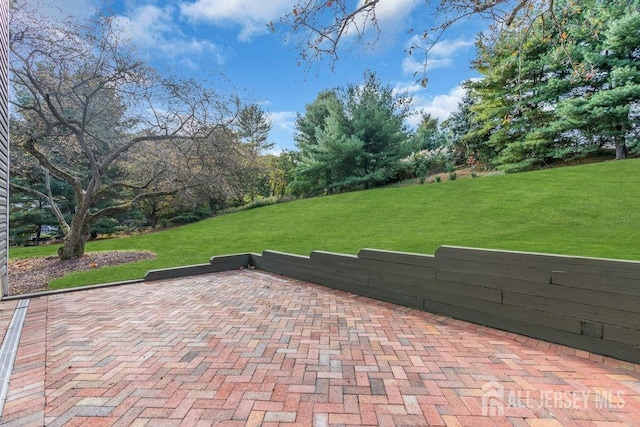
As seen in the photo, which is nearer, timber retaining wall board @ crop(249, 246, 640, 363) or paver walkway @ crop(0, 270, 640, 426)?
paver walkway @ crop(0, 270, 640, 426)

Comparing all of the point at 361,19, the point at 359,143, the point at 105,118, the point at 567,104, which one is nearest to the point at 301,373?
the point at 361,19

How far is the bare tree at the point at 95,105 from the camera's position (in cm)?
692

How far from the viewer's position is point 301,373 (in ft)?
7.72

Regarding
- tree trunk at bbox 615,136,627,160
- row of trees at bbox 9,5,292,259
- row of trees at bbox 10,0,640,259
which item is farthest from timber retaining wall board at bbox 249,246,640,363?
tree trunk at bbox 615,136,627,160

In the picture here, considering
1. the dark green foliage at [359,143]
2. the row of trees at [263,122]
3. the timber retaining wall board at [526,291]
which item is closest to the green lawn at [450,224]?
the timber retaining wall board at [526,291]

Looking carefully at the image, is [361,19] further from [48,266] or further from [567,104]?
[567,104]

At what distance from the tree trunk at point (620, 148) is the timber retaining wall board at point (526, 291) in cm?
1758

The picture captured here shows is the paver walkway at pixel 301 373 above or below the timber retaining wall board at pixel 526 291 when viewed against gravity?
below

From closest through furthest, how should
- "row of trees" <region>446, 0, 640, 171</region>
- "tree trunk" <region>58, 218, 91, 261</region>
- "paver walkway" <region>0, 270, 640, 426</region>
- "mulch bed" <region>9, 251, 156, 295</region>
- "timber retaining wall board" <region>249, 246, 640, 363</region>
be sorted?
"paver walkway" <region>0, 270, 640, 426</region> → "timber retaining wall board" <region>249, 246, 640, 363</region> → "mulch bed" <region>9, 251, 156, 295</region> → "tree trunk" <region>58, 218, 91, 261</region> → "row of trees" <region>446, 0, 640, 171</region>

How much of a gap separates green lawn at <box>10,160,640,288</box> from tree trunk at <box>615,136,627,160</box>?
3.72 metres

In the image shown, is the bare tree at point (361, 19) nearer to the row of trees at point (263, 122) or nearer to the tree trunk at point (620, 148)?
the row of trees at point (263, 122)

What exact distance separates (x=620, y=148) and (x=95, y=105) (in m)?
21.6

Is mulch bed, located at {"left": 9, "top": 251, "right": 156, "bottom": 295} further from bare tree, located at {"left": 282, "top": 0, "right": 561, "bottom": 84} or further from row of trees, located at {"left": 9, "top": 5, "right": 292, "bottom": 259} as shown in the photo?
→ bare tree, located at {"left": 282, "top": 0, "right": 561, "bottom": 84}

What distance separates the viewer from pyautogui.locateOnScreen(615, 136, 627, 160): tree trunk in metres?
14.6
